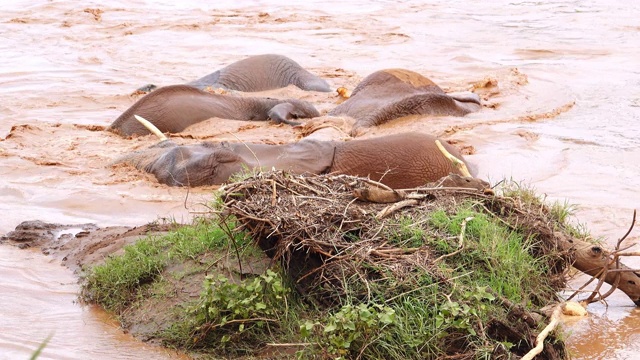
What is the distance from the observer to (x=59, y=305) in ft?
19.1

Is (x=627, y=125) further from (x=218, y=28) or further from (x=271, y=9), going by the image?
(x=271, y=9)

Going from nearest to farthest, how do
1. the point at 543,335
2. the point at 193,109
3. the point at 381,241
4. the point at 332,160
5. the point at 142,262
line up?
1. the point at 543,335
2. the point at 381,241
3. the point at 142,262
4. the point at 332,160
5. the point at 193,109

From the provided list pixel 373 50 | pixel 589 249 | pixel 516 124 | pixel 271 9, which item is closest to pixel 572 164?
pixel 516 124

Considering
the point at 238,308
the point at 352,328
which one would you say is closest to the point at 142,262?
the point at 238,308

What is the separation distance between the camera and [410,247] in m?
5.18

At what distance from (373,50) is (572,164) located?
23.8 ft

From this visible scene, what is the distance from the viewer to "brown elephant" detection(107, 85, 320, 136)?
10227 mm

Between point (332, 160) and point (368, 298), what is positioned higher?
point (368, 298)

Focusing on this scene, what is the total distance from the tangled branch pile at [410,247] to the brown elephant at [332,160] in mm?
1808

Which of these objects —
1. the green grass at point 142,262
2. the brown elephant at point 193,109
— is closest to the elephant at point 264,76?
the brown elephant at point 193,109

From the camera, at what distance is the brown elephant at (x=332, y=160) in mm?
7617

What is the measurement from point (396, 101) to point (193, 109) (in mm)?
2257

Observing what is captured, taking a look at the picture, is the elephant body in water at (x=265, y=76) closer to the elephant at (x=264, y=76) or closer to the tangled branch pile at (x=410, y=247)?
the elephant at (x=264, y=76)

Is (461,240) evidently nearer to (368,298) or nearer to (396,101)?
(368,298)
